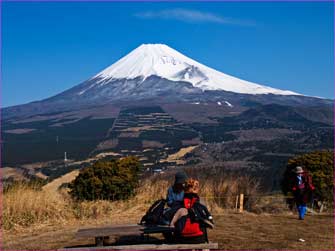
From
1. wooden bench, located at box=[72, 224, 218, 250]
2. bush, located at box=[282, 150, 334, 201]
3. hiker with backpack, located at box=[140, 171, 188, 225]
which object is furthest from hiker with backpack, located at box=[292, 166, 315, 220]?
bush, located at box=[282, 150, 334, 201]

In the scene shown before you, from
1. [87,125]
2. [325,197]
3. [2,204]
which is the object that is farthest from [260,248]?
[87,125]

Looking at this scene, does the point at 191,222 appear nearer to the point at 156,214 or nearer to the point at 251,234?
the point at 156,214

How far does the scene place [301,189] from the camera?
11570mm

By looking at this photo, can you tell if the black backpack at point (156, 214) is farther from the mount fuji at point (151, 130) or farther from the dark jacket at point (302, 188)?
the mount fuji at point (151, 130)

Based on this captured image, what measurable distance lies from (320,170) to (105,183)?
6.60 meters

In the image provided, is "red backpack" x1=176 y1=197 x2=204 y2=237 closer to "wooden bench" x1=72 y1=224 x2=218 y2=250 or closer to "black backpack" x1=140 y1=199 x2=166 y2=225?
"wooden bench" x1=72 y1=224 x2=218 y2=250

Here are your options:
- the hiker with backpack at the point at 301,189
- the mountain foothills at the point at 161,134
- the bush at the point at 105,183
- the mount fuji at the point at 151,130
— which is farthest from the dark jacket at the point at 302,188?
the mount fuji at the point at 151,130

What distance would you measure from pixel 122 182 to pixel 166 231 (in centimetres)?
570

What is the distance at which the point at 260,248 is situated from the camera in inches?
335

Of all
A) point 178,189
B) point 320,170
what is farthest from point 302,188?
point 320,170

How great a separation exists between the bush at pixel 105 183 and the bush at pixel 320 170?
16.0 ft

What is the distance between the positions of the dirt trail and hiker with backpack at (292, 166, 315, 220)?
24 cm

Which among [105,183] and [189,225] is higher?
[105,183]

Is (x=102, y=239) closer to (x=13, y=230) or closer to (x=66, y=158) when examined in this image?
(x=13, y=230)
